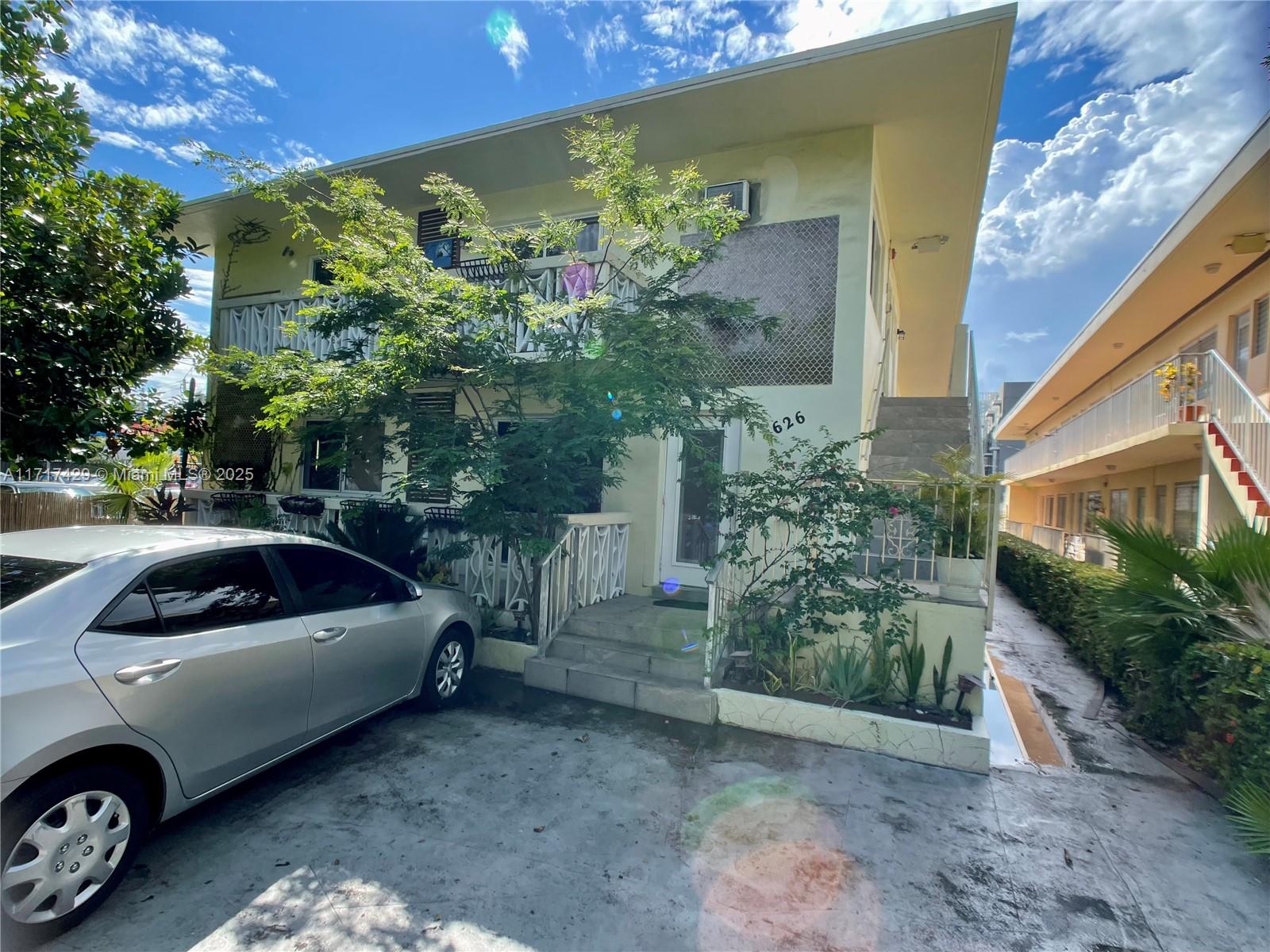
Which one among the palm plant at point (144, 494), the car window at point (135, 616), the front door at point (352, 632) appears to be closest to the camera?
the car window at point (135, 616)

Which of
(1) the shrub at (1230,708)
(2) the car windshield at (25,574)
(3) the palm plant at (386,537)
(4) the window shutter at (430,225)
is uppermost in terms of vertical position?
(4) the window shutter at (430,225)

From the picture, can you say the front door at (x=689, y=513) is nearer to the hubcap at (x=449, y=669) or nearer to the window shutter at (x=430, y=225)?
the hubcap at (x=449, y=669)

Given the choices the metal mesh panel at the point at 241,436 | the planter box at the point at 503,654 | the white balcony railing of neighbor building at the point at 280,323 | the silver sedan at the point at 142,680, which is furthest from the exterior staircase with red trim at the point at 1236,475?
the metal mesh panel at the point at 241,436

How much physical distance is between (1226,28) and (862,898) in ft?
22.9

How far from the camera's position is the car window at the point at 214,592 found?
2850 millimetres

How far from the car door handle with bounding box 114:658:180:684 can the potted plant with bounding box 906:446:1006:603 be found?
538cm

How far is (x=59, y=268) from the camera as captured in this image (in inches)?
202

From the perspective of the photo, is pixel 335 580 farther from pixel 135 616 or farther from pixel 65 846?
pixel 65 846

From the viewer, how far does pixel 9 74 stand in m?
4.85

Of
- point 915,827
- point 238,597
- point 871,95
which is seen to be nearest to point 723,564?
→ point 915,827

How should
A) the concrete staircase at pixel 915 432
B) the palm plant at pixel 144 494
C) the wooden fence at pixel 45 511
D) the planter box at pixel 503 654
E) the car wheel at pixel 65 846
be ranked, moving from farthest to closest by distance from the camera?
the palm plant at pixel 144 494 < the wooden fence at pixel 45 511 < the concrete staircase at pixel 915 432 < the planter box at pixel 503 654 < the car wheel at pixel 65 846

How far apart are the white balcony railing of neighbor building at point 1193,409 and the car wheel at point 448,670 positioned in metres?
9.08

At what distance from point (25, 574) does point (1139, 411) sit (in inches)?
554

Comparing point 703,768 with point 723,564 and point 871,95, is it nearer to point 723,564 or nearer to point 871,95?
point 723,564
